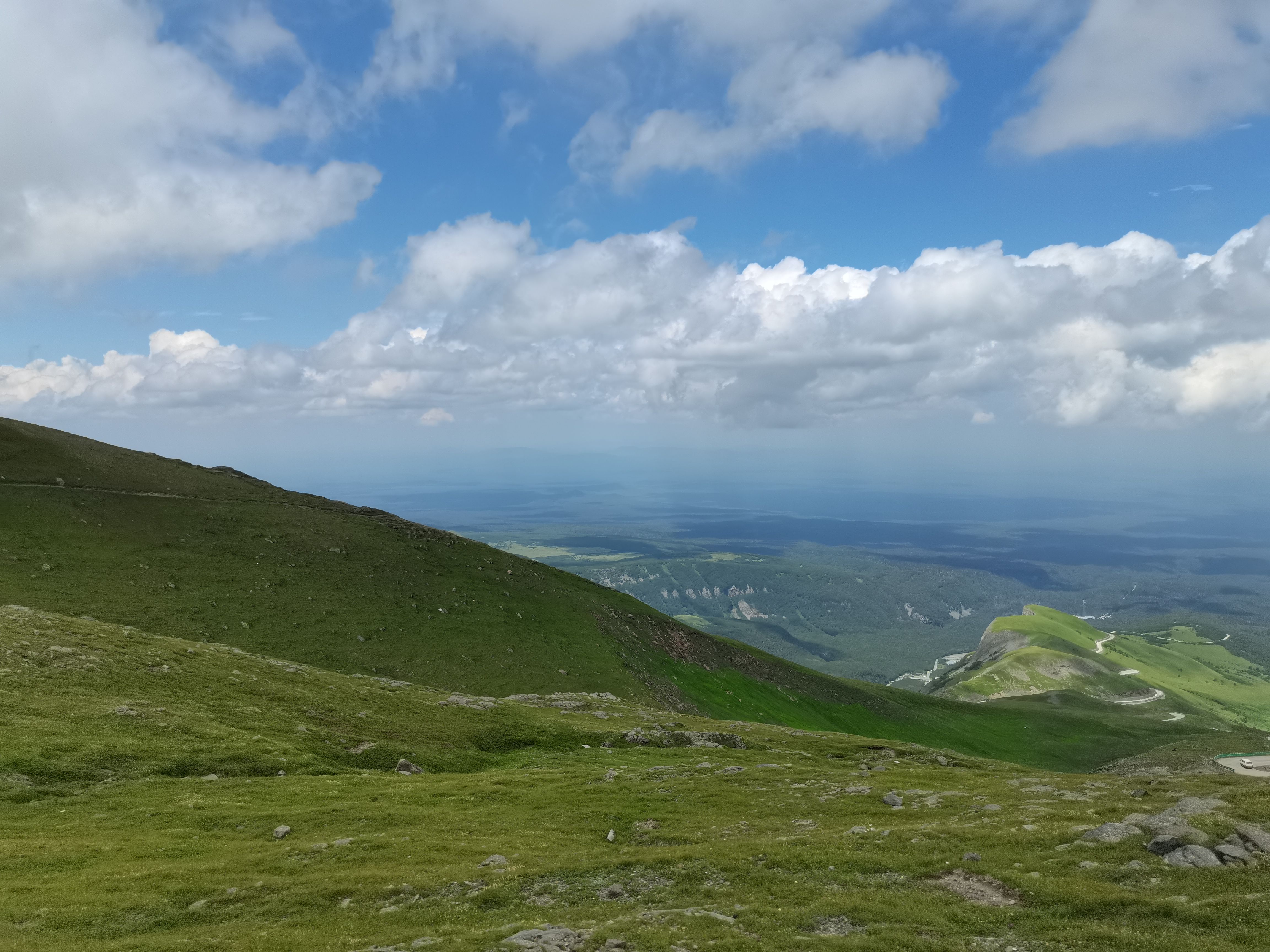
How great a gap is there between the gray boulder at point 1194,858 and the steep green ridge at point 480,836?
40 centimetres

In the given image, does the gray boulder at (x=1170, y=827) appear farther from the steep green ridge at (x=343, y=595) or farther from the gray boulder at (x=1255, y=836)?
the steep green ridge at (x=343, y=595)

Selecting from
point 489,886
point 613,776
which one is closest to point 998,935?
point 489,886

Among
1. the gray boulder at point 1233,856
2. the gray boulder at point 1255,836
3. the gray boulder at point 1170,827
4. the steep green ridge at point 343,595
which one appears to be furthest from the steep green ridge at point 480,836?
the steep green ridge at point 343,595

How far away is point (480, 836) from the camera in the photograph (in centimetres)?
3231

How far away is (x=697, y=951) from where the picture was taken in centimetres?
1883

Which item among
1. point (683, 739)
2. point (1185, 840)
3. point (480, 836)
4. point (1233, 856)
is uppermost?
point (1233, 856)

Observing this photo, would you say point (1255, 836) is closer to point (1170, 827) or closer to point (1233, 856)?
point (1233, 856)

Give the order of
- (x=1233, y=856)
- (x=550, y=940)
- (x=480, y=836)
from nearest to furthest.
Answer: (x=550, y=940)
(x=1233, y=856)
(x=480, y=836)

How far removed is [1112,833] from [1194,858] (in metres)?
3.16

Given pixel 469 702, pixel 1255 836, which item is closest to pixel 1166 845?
pixel 1255 836

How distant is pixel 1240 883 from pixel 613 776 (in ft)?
103

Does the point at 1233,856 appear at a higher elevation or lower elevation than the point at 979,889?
higher

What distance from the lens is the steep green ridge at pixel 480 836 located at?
20594 mm

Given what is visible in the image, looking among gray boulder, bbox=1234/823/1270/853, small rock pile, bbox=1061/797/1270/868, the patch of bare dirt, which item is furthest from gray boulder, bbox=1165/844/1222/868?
the patch of bare dirt
